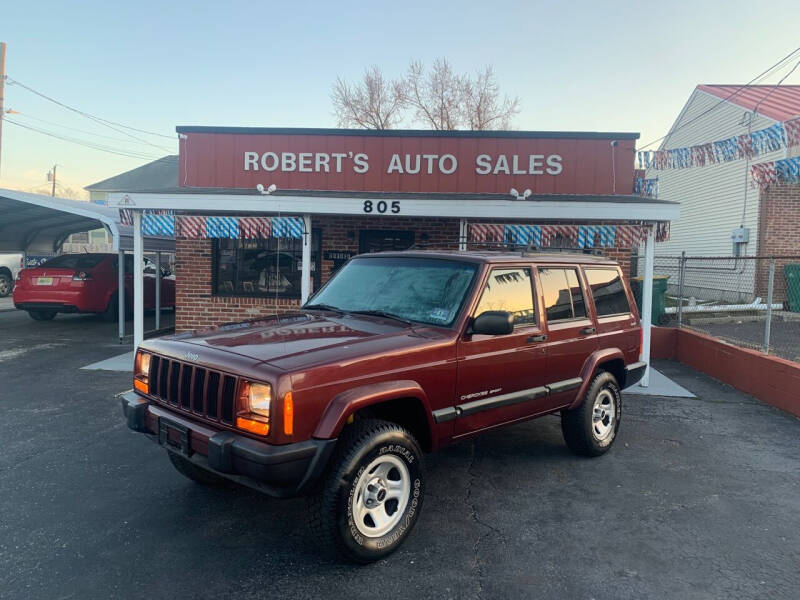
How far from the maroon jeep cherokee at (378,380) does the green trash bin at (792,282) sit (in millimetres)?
11937

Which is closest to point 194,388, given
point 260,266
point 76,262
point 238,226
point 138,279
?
point 238,226

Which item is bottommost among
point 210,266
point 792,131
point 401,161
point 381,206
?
point 210,266

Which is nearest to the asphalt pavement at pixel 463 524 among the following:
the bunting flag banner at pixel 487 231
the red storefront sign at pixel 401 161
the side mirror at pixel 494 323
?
the side mirror at pixel 494 323

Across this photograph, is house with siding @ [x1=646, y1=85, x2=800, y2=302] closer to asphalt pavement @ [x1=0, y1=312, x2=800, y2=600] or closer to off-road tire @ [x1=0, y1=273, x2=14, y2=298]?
asphalt pavement @ [x1=0, y1=312, x2=800, y2=600]

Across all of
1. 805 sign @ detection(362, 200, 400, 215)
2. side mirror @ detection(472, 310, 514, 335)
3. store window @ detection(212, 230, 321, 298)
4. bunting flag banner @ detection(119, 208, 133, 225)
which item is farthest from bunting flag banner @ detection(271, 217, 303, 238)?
side mirror @ detection(472, 310, 514, 335)

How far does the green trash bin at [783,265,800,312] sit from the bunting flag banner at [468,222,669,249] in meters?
8.06

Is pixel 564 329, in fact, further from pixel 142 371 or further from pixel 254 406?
pixel 142 371

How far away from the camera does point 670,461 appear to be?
5.12 m

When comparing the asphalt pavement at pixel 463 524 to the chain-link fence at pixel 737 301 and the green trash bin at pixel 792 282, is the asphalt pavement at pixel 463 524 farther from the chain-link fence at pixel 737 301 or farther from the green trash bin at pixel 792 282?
the green trash bin at pixel 792 282

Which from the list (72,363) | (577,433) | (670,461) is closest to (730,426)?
(670,461)

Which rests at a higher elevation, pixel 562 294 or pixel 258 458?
pixel 562 294

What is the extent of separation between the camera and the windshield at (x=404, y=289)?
4031 millimetres

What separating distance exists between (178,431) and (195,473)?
3.20 feet

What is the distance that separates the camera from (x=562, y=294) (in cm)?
480
